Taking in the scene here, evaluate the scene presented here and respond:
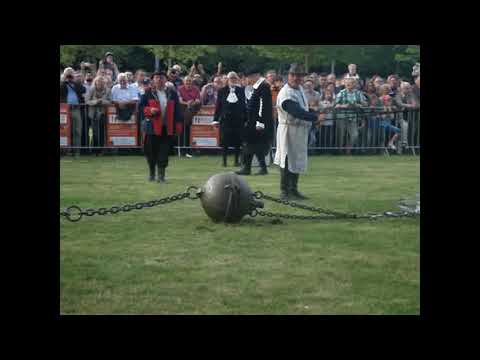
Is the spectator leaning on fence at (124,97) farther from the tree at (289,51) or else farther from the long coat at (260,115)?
the tree at (289,51)

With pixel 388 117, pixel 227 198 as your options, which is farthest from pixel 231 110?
pixel 227 198

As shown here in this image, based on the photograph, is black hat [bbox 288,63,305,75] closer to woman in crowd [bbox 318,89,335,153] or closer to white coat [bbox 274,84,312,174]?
white coat [bbox 274,84,312,174]

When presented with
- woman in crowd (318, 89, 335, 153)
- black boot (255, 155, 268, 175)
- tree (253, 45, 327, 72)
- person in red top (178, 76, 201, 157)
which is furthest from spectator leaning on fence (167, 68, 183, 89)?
tree (253, 45, 327, 72)

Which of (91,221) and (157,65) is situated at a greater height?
(157,65)

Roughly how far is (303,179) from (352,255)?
27.5ft

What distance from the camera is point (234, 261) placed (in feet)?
27.2

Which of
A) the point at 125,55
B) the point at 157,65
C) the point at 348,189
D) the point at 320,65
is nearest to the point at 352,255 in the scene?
the point at 348,189

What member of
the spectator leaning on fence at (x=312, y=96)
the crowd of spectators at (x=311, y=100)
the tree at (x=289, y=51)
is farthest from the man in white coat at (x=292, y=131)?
the tree at (x=289, y=51)

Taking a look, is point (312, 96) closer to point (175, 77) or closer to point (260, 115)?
point (175, 77)

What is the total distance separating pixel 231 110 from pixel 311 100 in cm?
420

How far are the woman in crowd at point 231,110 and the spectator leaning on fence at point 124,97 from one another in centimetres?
345
